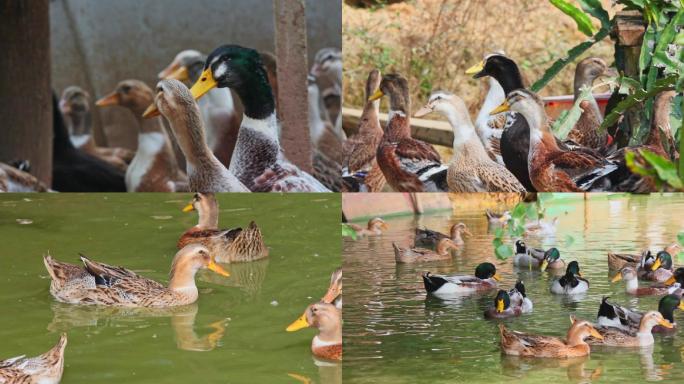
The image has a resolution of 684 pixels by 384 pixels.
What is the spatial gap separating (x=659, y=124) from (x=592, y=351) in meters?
1.26

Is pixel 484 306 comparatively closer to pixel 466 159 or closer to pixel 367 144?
pixel 466 159

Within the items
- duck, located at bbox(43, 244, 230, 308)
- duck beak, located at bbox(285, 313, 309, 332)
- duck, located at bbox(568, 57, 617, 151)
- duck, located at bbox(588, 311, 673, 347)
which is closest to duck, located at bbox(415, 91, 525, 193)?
duck, located at bbox(568, 57, 617, 151)

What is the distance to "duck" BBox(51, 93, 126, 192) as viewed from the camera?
22.3ft

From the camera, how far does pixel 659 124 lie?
6141 mm

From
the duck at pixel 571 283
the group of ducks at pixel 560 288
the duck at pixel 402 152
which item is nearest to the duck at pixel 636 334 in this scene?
the group of ducks at pixel 560 288

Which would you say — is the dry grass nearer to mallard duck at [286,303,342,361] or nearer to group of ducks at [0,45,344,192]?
group of ducks at [0,45,344,192]

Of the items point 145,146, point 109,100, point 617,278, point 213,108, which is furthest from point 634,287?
point 109,100

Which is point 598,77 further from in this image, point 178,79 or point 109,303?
point 109,303

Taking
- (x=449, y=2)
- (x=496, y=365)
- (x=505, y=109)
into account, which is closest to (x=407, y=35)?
(x=449, y=2)

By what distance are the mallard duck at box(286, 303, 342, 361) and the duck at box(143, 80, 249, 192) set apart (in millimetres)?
1563

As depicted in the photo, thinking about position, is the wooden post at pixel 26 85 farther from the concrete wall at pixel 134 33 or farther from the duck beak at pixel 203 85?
the duck beak at pixel 203 85

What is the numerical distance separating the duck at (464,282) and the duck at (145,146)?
5.94ft

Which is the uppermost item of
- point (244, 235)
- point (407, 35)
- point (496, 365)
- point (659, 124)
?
point (407, 35)

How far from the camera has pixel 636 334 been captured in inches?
251
